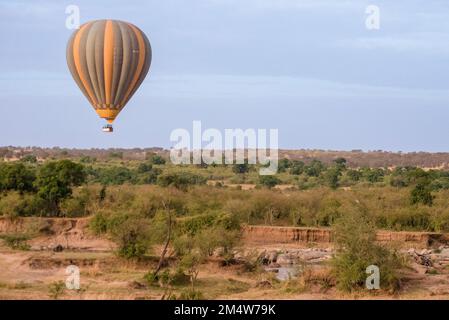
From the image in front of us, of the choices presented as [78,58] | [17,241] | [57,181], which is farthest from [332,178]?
[78,58]

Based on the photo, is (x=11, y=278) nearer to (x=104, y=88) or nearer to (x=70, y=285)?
(x=70, y=285)

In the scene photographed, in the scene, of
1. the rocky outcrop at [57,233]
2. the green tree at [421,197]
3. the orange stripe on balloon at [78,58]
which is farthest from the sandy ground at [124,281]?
the green tree at [421,197]

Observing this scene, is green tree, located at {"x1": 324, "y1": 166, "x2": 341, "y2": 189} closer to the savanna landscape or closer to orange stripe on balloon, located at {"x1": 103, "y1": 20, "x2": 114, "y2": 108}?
the savanna landscape

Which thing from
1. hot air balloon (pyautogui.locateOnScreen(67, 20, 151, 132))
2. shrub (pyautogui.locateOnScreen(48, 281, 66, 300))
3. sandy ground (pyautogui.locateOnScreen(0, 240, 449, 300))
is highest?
Result: hot air balloon (pyautogui.locateOnScreen(67, 20, 151, 132))

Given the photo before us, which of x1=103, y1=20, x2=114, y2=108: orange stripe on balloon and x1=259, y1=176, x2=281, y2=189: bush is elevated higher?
x1=103, y1=20, x2=114, y2=108: orange stripe on balloon

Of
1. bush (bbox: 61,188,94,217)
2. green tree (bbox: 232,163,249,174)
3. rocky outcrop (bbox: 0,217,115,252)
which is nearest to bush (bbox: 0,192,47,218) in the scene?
rocky outcrop (bbox: 0,217,115,252)
